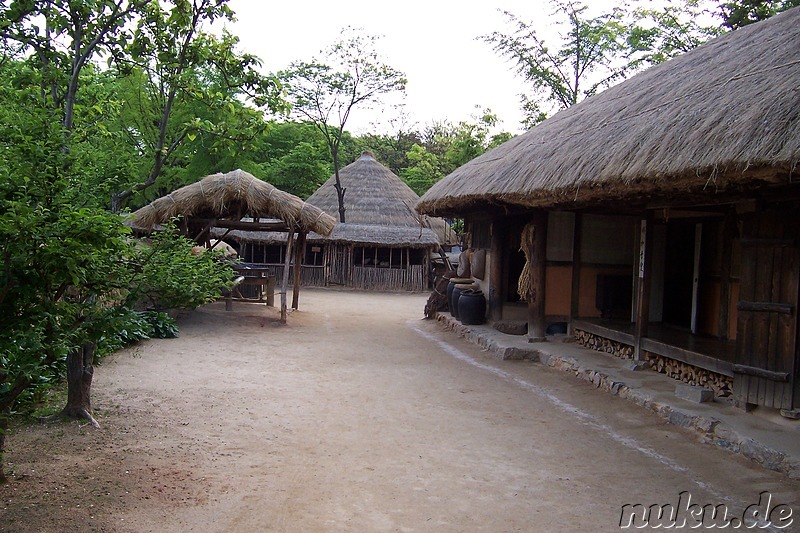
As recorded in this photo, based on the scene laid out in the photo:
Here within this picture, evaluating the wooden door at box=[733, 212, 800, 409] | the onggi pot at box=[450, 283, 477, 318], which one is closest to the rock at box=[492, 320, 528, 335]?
the onggi pot at box=[450, 283, 477, 318]

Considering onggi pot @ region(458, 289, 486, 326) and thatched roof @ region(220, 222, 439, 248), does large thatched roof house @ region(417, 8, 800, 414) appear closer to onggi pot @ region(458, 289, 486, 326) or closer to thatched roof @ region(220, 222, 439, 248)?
onggi pot @ region(458, 289, 486, 326)

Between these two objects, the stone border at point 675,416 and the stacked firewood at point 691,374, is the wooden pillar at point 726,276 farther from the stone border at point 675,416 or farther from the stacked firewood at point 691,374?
the stone border at point 675,416

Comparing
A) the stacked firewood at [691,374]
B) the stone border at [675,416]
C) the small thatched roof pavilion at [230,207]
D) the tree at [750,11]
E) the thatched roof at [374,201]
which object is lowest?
the stone border at [675,416]

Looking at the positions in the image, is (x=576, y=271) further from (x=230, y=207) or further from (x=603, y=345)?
(x=230, y=207)

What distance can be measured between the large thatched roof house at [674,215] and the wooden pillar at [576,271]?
0.03 meters

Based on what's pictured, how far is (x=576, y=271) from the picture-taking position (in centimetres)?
991

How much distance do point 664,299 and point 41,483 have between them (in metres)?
8.64

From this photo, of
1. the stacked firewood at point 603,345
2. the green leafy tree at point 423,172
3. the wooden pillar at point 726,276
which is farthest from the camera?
the green leafy tree at point 423,172

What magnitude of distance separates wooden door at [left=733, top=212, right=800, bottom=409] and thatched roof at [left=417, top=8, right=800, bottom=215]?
560 mm

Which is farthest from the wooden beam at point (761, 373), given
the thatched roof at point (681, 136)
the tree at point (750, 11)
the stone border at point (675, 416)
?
the tree at point (750, 11)

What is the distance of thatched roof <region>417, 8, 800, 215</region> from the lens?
4805 mm

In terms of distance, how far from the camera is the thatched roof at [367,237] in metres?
22.0

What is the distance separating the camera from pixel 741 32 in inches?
335

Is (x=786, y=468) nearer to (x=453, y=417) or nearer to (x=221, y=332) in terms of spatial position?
(x=453, y=417)
